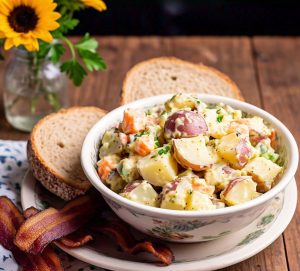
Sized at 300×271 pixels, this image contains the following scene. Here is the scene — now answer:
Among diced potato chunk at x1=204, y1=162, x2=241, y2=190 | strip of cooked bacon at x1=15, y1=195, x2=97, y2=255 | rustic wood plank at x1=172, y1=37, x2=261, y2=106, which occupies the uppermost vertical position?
diced potato chunk at x1=204, y1=162, x2=241, y2=190

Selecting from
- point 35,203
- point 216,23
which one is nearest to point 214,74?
point 35,203

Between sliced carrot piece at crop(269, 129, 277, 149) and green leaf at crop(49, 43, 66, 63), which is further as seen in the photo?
green leaf at crop(49, 43, 66, 63)

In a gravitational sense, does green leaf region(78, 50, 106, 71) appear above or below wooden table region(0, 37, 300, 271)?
above

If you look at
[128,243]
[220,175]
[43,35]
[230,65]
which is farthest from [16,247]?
[230,65]

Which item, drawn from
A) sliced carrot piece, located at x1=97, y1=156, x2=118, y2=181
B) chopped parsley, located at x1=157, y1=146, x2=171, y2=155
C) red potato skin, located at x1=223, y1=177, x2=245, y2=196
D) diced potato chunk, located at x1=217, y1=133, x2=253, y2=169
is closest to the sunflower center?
sliced carrot piece, located at x1=97, y1=156, x2=118, y2=181

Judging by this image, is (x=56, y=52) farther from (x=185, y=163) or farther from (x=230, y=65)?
(x=230, y=65)

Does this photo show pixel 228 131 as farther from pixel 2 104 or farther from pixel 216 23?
pixel 216 23

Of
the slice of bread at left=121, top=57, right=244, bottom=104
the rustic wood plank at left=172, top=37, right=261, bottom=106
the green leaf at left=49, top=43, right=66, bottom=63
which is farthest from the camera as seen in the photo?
the rustic wood plank at left=172, top=37, right=261, bottom=106

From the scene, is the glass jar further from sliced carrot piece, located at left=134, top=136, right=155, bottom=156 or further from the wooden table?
sliced carrot piece, located at left=134, top=136, right=155, bottom=156

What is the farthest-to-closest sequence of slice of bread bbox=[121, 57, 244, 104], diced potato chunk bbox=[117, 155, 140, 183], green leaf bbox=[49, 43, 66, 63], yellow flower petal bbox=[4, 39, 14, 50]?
slice of bread bbox=[121, 57, 244, 104] < green leaf bbox=[49, 43, 66, 63] < yellow flower petal bbox=[4, 39, 14, 50] < diced potato chunk bbox=[117, 155, 140, 183]
